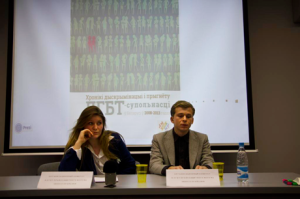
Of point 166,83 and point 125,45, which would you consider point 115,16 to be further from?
point 166,83

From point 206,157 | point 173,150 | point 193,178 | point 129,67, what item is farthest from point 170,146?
point 129,67

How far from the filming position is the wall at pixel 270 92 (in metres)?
3.67

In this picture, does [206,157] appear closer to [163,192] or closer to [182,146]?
[182,146]

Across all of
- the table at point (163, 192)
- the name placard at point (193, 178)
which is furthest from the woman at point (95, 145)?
the name placard at point (193, 178)

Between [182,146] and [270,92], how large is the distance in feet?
5.70

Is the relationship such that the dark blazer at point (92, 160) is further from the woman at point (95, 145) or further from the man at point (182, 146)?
the man at point (182, 146)

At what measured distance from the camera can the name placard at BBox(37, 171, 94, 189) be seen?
1.61 meters

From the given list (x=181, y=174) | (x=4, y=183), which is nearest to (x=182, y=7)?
(x=181, y=174)

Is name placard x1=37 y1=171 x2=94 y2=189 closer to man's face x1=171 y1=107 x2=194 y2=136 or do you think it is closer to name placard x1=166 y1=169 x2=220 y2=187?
name placard x1=166 y1=169 x2=220 y2=187

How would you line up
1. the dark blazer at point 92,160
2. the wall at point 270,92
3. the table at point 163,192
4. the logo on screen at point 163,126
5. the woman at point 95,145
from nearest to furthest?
1. the table at point 163,192
2. the dark blazer at point 92,160
3. the woman at point 95,145
4. the logo on screen at point 163,126
5. the wall at point 270,92

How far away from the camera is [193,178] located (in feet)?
5.44

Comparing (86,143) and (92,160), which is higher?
(86,143)

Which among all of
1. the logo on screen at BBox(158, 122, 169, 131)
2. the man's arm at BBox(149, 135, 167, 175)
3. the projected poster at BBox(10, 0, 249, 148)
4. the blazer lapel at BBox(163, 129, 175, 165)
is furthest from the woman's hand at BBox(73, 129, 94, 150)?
the logo on screen at BBox(158, 122, 169, 131)

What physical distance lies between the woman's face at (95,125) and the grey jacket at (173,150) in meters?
0.47
